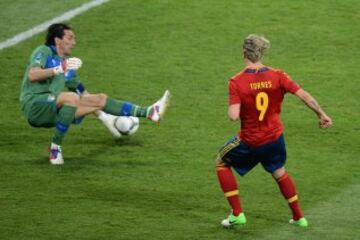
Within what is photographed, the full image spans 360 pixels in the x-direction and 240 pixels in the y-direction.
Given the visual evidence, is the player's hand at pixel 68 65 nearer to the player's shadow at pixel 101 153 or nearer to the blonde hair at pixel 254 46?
the player's shadow at pixel 101 153

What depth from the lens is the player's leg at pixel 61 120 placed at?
12.9 m

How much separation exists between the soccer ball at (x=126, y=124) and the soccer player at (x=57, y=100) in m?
0.55

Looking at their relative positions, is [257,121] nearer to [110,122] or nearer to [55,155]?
[55,155]

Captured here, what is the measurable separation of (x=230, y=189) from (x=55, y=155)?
2856 mm

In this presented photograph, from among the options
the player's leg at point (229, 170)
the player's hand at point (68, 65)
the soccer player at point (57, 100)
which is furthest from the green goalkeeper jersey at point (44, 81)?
the player's leg at point (229, 170)

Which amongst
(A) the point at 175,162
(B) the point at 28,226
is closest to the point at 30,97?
(A) the point at 175,162

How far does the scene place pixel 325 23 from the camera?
708 inches

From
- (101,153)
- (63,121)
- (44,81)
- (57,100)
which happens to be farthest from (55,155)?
(44,81)

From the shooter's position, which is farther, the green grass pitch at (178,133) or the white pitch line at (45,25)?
the white pitch line at (45,25)

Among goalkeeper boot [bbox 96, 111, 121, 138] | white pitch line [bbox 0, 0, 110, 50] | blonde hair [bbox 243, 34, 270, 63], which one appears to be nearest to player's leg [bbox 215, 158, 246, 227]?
blonde hair [bbox 243, 34, 270, 63]

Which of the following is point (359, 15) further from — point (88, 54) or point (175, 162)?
point (175, 162)

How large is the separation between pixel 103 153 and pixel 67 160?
0.49m

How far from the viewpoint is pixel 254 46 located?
10.4m

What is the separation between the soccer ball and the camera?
1377 cm
